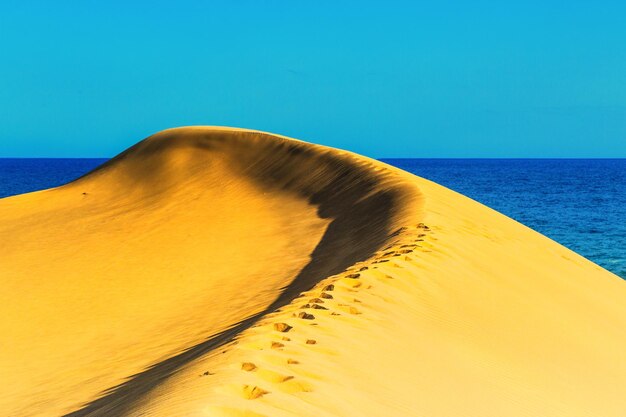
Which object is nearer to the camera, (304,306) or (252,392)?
(252,392)

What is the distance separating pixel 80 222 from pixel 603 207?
34.5 m

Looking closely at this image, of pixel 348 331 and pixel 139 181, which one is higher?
pixel 139 181

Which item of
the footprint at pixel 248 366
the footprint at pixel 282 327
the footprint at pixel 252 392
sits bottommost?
the footprint at pixel 252 392

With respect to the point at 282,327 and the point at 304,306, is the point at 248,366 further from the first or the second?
the point at 304,306

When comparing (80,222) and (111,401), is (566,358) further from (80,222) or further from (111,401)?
(80,222)

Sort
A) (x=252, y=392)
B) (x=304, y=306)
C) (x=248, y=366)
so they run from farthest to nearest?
(x=304, y=306), (x=248, y=366), (x=252, y=392)

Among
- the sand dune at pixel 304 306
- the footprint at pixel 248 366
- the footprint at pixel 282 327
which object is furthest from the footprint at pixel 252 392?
the footprint at pixel 282 327

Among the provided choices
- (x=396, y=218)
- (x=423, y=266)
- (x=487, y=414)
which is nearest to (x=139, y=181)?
(x=396, y=218)

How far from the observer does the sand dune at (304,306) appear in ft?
17.7

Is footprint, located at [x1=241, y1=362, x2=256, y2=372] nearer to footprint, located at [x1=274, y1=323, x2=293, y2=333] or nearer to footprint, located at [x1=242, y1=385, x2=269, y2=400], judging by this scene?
footprint, located at [x1=242, y1=385, x2=269, y2=400]

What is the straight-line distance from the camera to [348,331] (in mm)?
6320

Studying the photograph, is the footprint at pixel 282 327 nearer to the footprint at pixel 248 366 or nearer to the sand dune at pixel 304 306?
→ the sand dune at pixel 304 306

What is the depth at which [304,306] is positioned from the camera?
23.2ft

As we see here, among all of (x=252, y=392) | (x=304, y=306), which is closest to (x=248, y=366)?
(x=252, y=392)
